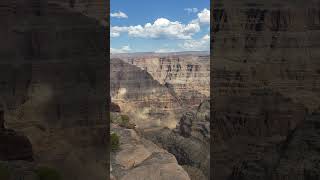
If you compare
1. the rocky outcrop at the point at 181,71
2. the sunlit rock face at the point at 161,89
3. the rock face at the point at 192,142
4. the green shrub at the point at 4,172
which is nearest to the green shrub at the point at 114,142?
the rock face at the point at 192,142

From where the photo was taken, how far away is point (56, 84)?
9617mm

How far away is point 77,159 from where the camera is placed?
9820mm

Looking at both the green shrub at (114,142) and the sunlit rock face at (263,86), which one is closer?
the sunlit rock face at (263,86)

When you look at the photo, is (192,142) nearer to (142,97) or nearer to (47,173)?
(47,173)

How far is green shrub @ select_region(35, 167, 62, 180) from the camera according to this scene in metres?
9.39

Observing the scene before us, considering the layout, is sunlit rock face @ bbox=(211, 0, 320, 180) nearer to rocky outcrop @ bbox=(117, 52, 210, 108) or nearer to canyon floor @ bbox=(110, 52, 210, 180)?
canyon floor @ bbox=(110, 52, 210, 180)

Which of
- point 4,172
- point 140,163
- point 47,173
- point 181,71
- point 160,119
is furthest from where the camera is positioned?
point 181,71

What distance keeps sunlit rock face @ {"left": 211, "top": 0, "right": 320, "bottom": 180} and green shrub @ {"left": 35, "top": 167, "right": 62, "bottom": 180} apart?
351cm

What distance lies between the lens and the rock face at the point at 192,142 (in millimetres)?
29130

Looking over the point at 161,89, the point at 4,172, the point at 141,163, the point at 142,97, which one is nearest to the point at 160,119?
the point at 142,97

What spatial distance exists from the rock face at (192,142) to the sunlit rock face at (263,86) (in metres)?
15.0

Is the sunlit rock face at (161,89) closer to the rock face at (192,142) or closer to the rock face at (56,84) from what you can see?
the rock face at (192,142)

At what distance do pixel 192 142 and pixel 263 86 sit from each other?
24.3 metres

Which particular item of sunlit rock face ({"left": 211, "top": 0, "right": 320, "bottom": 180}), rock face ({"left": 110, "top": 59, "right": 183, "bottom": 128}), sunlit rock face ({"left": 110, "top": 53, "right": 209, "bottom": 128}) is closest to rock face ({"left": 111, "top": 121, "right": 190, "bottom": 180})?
sunlit rock face ({"left": 211, "top": 0, "right": 320, "bottom": 180})
